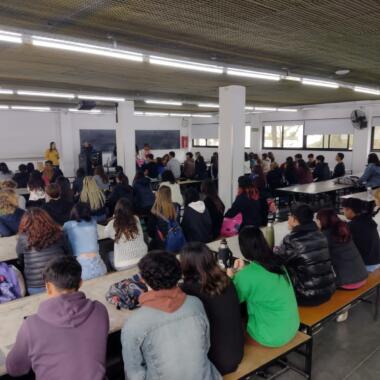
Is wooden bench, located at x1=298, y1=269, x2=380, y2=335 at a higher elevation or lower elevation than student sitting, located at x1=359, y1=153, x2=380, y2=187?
lower

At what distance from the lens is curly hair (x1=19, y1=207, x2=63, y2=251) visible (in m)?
3.08

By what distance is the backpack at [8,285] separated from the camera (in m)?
2.83

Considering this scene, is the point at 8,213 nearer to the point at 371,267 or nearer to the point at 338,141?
the point at 371,267

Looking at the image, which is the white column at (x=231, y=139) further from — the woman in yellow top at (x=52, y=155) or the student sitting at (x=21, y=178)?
the woman in yellow top at (x=52, y=155)

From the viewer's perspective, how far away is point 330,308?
2992 mm

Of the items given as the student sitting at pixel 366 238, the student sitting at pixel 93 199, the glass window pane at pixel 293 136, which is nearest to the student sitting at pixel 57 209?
the student sitting at pixel 93 199

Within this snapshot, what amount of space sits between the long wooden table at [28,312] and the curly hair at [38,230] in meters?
0.52

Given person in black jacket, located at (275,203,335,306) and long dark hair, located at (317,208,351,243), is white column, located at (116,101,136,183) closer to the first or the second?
long dark hair, located at (317,208,351,243)

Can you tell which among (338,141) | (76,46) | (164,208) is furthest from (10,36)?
(338,141)

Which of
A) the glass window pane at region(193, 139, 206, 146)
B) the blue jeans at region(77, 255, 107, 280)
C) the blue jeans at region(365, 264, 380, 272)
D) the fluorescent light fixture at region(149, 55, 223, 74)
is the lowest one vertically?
the blue jeans at region(365, 264, 380, 272)

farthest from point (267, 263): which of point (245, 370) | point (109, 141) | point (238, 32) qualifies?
point (109, 141)

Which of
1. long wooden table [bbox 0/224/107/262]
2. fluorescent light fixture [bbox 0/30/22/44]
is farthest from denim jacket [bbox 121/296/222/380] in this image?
fluorescent light fixture [bbox 0/30/22/44]

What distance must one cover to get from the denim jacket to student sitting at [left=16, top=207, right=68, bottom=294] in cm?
154

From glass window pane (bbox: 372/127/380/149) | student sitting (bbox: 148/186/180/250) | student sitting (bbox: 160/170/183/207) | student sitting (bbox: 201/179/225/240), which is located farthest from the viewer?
glass window pane (bbox: 372/127/380/149)
